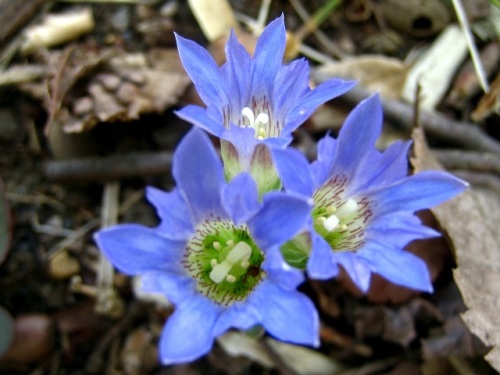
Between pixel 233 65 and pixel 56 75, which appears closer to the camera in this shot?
pixel 233 65

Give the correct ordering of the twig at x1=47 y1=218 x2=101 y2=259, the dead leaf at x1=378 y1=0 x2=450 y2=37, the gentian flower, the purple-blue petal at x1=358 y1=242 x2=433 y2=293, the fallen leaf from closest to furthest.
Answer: the purple-blue petal at x1=358 y1=242 x2=433 y2=293
the gentian flower
the fallen leaf
the twig at x1=47 y1=218 x2=101 y2=259
the dead leaf at x1=378 y1=0 x2=450 y2=37

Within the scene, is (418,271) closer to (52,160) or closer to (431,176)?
(431,176)

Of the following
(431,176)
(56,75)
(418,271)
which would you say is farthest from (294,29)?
(418,271)

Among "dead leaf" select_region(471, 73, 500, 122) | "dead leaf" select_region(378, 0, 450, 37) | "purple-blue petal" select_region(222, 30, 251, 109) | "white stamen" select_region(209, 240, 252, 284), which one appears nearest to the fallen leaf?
"white stamen" select_region(209, 240, 252, 284)

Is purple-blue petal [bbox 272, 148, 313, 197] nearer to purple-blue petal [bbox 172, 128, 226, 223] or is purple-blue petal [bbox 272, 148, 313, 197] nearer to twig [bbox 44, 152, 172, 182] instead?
purple-blue petal [bbox 172, 128, 226, 223]

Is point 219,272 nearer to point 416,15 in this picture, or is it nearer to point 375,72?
point 375,72

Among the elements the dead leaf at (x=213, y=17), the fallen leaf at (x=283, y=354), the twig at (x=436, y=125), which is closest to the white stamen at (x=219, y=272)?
the fallen leaf at (x=283, y=354)

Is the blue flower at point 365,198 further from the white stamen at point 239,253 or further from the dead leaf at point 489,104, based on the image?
the dead leaf at point 489,104
